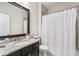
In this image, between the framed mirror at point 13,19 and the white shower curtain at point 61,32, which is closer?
the framed mirror at point 13,19

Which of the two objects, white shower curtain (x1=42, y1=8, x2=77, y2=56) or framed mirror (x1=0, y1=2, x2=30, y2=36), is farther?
white shower curtain (x1=42, y1=8, x2=77, y2=56)

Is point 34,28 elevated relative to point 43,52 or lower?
elevated

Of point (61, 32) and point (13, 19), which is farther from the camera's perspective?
point (61, 32)

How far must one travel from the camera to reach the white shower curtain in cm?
218

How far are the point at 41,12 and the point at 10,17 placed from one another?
1514 mm

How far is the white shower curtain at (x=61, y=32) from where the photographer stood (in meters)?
2.18

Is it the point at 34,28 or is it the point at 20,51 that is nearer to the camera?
the point at 20,51

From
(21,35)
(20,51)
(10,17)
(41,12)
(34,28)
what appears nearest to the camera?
(20,51)

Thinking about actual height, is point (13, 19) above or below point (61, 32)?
above

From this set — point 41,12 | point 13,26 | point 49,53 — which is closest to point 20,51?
point 13,26

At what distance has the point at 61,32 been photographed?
2.38 meters

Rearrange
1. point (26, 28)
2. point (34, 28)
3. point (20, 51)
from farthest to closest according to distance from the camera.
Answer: point (34, 28) < point (26, 28) < point (20, 51)

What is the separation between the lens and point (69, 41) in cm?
222

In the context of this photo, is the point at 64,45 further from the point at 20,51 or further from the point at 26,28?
the point at 20,51
